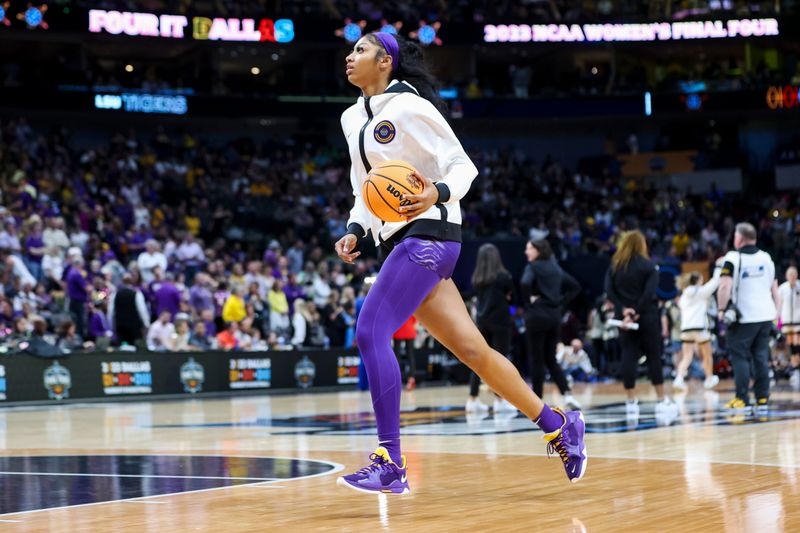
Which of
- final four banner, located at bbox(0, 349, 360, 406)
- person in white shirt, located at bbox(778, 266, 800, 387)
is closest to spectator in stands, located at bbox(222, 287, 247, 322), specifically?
final four banner, located at bbox(0, 349, 360, 406)

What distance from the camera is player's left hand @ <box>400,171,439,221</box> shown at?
5539mm

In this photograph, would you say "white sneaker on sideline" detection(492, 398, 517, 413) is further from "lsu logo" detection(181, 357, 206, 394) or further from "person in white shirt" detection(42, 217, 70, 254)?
"person in white shirt" detection(42, 217, 70, 254)

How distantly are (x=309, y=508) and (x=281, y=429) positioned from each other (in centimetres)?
620

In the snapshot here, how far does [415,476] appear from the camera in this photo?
23.1ft

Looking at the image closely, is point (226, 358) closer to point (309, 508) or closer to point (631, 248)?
point (631, 248)

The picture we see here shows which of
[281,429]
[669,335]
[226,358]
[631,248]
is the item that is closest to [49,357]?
[226,358]

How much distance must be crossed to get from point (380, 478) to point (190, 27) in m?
31.3

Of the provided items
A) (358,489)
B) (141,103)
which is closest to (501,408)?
(358,489)

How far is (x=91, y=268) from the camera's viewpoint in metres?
22.8

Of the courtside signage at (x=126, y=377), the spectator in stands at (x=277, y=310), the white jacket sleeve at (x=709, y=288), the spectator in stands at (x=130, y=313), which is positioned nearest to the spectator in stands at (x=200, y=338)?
the spectator in stands at (x=130, y=313)

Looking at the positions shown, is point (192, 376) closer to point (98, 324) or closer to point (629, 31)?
point (98, 324)

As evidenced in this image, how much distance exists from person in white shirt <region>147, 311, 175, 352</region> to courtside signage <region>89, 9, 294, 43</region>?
15814 mm

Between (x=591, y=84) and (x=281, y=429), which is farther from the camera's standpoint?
(x=591, y=84)

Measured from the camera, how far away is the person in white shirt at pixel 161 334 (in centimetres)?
2025
